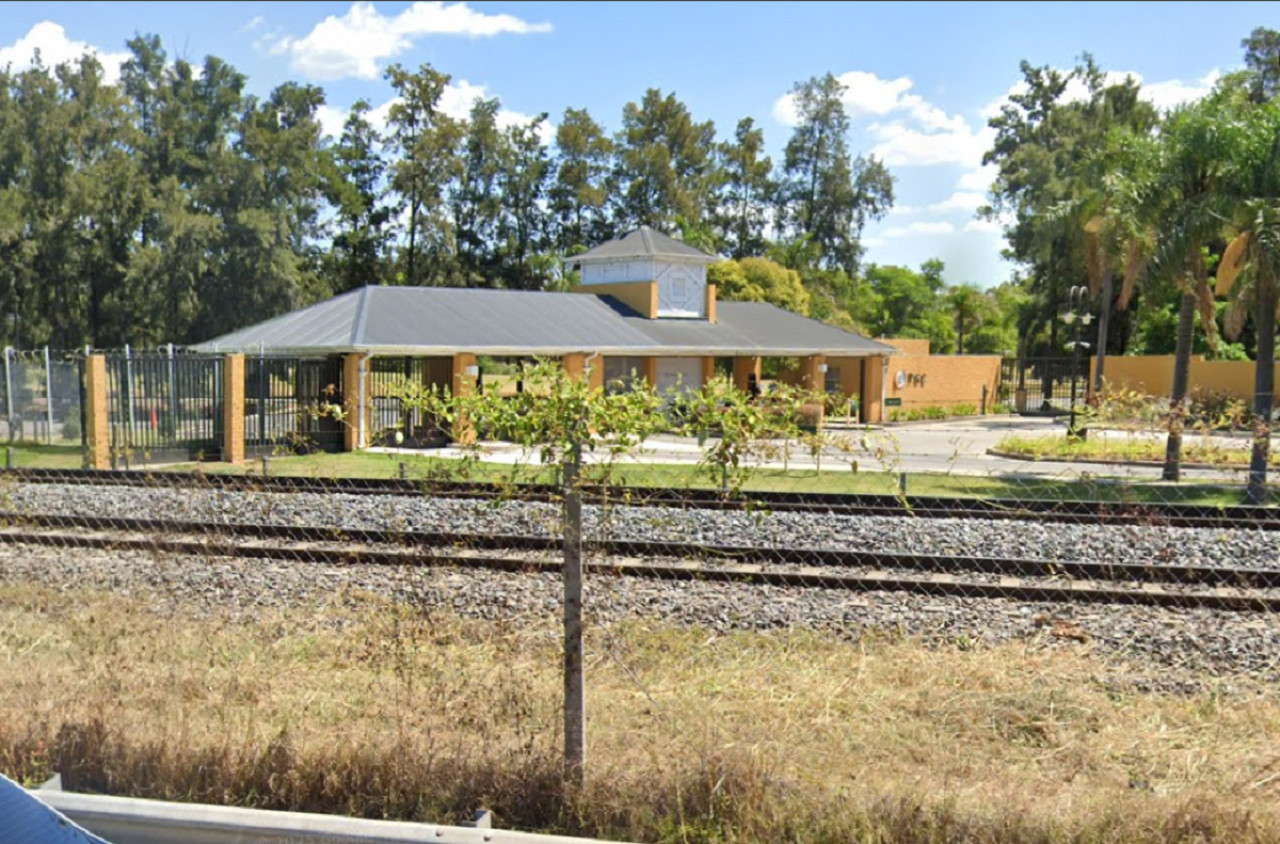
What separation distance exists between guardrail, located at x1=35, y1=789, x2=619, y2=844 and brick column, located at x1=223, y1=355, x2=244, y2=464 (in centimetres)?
1994

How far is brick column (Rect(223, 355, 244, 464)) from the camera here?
23.0m

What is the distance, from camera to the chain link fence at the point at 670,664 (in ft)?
14.5

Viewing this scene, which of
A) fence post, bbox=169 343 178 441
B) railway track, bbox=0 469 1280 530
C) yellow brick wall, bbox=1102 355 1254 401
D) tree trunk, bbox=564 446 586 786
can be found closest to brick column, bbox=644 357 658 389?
fence post, bbox=169 343 178 441

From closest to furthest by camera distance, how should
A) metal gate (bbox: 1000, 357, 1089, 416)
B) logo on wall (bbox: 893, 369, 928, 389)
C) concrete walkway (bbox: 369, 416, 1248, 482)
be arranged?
1. concrete walkway (bbox: 369, 416, 1248, 482)
2. logo on wall (bbox: 893, 369, 928, 389)
3. metal gate (bbox: 1000, 357, 1089, 416)

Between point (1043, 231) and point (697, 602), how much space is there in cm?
3841

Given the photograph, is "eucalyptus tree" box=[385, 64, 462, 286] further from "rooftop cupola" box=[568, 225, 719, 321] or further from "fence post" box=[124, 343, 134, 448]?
"fence post" box=[124, 343, 134, 448]

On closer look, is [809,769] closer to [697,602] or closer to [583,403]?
[583,403]

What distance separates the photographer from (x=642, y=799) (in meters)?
4.41

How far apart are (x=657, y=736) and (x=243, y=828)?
1.91 m

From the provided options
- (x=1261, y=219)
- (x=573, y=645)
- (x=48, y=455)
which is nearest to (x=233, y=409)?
(x=48, y=455)

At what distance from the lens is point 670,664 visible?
21.7 ft

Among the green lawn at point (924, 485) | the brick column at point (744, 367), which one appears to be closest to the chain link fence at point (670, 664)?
the green lawn at point (924, 485)

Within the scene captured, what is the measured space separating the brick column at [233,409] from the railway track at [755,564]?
12.0 m

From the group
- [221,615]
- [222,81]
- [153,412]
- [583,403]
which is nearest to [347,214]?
[222,81]
